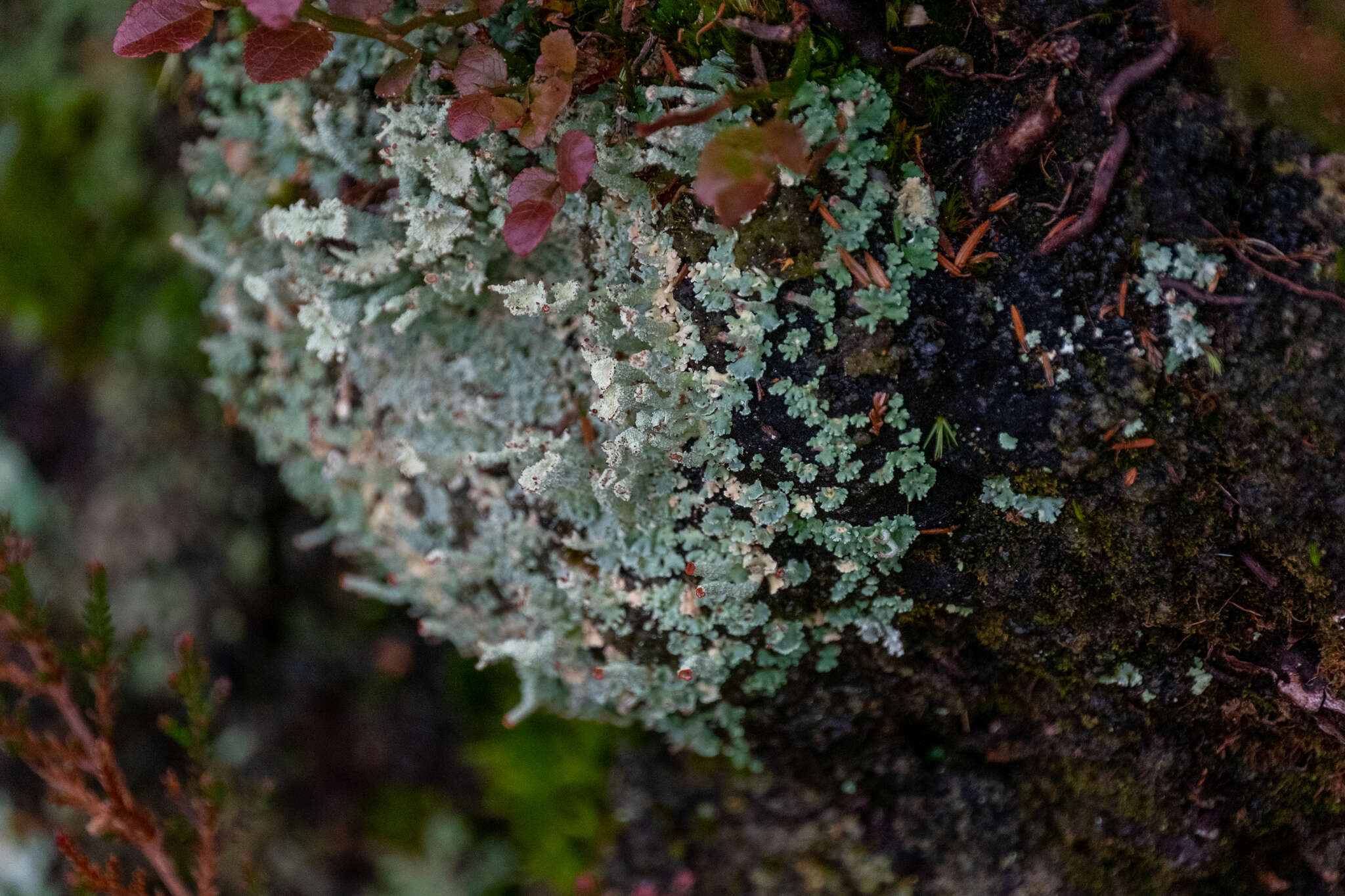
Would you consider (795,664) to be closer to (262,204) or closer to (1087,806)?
(1087,806)

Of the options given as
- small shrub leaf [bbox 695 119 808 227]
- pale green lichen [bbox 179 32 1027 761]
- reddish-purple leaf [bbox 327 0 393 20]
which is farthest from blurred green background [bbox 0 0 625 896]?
small shrub leaf [bbox 695 119 808 227]

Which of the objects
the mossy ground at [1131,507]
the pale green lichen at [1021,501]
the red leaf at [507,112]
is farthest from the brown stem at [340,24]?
the pale green lichen at [1021,501]

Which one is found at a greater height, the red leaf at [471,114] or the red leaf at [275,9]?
the red leaf at [275,9]

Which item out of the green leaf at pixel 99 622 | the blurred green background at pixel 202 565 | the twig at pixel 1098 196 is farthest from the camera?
the blurred green background at pixel 202 565

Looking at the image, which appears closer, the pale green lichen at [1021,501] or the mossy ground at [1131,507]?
the mossy ground at [1131,507]

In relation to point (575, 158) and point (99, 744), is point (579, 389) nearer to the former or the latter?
point (575, 158)

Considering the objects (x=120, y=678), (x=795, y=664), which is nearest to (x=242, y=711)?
(x=120, y=678)

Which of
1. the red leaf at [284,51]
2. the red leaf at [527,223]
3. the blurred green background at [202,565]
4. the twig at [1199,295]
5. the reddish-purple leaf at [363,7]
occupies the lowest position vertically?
the blurred green background at [202,565]

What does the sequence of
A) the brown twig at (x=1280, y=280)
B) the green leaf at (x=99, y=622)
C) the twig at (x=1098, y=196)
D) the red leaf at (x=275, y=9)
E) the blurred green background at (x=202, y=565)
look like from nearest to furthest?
the red leaf at (x=275, y=9)
the brown twig at (x=1280, y=280)
the twig at (x=1098, y=196)
the green leaf at (x=99, y=622)
the blurred green background at (x=202, y=565)

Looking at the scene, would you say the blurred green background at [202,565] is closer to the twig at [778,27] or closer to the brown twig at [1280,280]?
the twig at [778,27]
